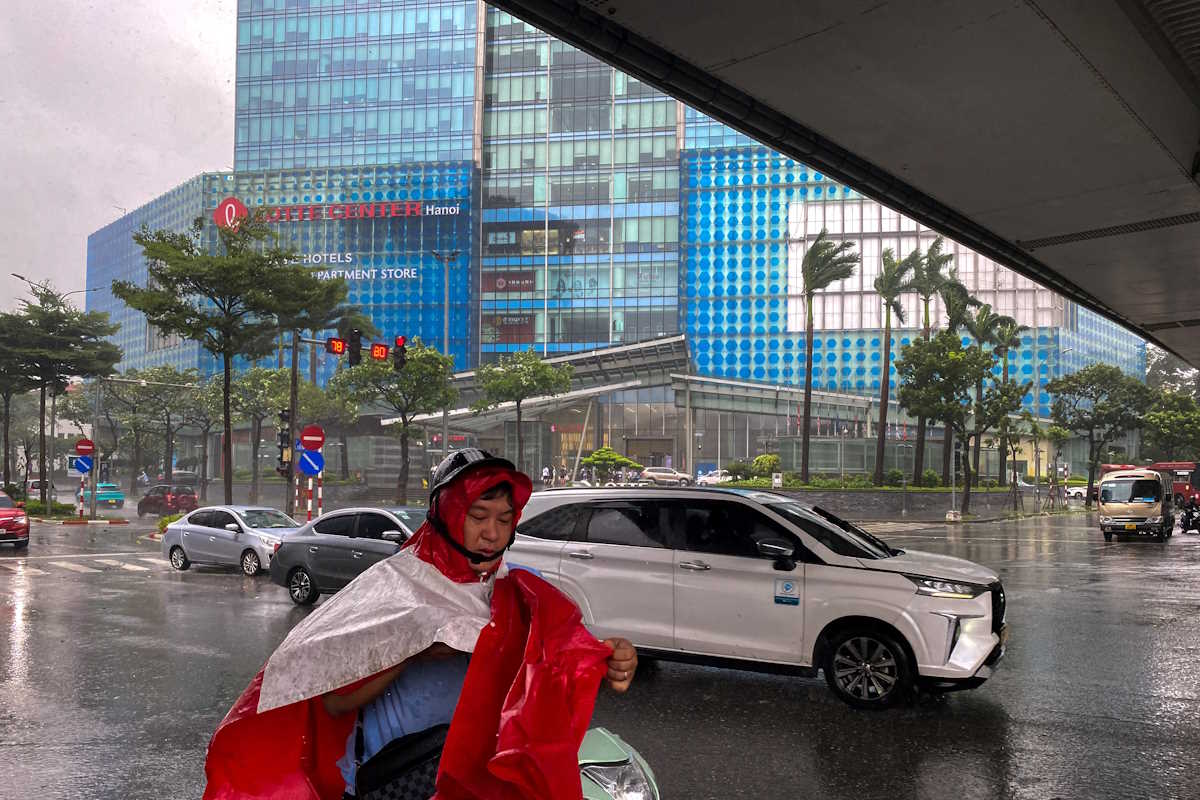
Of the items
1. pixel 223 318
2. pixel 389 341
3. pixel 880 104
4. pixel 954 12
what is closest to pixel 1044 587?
pixel 880 104

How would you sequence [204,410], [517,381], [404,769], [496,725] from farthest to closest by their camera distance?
1. [204,410]
2. [517,381]
3. [404,769]
4. [496,725]

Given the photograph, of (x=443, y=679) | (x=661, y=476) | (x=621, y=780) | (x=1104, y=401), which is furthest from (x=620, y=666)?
(x=1104, y=401)

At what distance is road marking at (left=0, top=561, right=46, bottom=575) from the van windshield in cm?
3164

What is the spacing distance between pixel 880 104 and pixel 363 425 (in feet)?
217

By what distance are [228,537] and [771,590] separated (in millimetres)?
14748

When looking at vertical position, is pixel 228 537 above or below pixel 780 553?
below

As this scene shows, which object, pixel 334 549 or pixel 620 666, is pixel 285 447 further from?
pixel 620 666

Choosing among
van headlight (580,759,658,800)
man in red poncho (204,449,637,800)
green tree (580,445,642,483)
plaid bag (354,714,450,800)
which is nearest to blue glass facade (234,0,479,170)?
green tree (580,445,642,483)

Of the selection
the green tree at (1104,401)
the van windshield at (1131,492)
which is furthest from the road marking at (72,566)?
the green tree at (1104,401)

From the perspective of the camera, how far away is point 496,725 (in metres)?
2.02

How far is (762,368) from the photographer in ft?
316

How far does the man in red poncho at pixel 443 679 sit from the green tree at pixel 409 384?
45775 millimetres

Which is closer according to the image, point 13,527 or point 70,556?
point 70,556

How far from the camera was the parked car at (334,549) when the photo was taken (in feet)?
43.5
